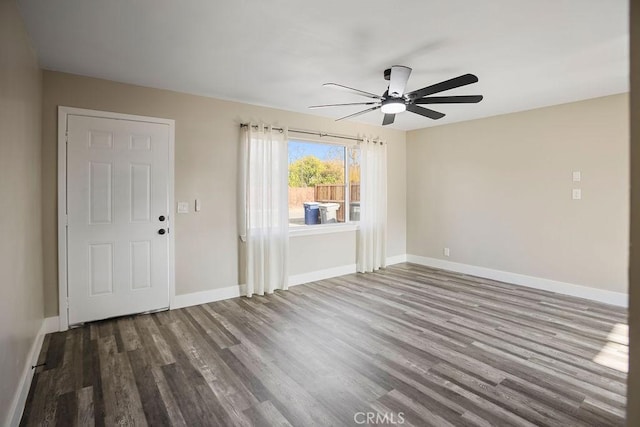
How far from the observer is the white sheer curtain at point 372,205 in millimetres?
5730

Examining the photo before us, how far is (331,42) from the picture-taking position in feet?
8.94

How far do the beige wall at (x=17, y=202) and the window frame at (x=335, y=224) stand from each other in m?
2.85

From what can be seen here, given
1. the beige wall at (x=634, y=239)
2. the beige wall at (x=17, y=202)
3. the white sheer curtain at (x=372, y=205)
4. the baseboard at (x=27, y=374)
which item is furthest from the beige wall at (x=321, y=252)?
the beige wall at (x=634, y=239)

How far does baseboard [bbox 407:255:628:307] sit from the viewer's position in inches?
166

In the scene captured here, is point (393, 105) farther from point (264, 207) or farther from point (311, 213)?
point (311, 213)

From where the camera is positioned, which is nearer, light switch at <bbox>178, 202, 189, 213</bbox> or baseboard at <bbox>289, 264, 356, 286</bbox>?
light switch at <bbox>178, 202, 189, 213</bbox>

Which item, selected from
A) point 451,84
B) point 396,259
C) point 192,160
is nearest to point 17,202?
point 192,160

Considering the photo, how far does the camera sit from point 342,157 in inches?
228

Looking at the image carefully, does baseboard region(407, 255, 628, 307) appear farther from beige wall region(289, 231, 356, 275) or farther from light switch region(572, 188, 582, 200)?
beige wall region(289, 231, 356, 275)

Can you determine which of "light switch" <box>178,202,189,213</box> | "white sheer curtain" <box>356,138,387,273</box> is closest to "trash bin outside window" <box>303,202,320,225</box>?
"white sheer curtain" <box>356,138,387,273</box>

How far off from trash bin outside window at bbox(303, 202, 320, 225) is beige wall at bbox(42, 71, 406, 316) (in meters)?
1.28

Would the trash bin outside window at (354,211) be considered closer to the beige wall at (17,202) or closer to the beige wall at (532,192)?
the beige wall at (532,192)

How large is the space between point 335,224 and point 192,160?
2.53 metres

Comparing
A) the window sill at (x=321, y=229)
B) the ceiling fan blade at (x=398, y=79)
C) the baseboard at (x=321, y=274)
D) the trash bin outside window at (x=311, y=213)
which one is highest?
the ceiling fan blade at (x=398, y=79)
